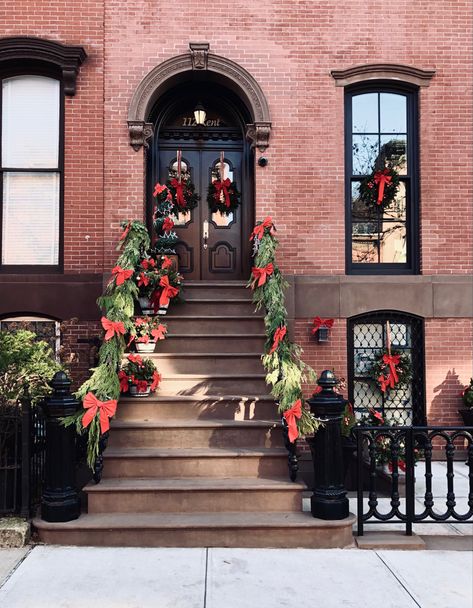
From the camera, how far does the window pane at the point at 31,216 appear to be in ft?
27.9

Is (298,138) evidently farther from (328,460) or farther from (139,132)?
(328,460)

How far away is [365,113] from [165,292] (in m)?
4.43

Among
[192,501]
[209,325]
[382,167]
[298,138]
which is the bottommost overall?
[192,501]

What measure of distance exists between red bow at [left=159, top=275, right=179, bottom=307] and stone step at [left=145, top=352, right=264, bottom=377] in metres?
0.71

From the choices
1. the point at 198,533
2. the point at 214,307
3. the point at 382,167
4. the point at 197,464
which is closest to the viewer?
the point at 198,533

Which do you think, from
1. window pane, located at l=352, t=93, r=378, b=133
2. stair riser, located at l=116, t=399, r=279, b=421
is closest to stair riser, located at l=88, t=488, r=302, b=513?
stair riser, located at l=116, t=399, r=279, b=421

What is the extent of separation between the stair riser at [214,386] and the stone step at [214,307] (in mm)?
1374

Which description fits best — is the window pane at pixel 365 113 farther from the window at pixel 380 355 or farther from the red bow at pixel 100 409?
the red bow at pixel 100 409

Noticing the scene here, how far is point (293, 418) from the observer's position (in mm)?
5234

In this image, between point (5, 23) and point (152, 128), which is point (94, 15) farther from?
point (152, 128)

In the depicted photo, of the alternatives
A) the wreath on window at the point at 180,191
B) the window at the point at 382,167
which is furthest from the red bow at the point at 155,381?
the window at the point at 382,167

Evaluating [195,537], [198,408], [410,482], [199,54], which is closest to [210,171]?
[199,54]

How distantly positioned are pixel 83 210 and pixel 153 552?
529 centimetres

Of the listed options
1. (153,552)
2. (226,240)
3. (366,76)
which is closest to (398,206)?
(366,76)
